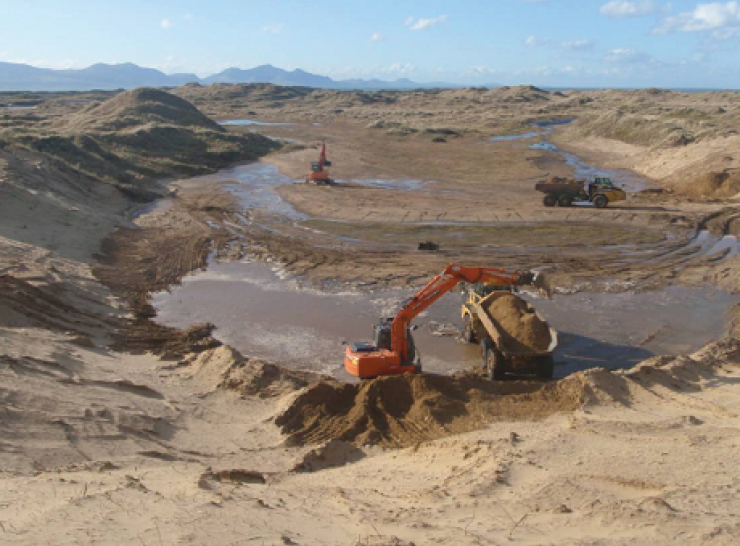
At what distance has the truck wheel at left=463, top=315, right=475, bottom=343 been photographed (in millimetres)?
15117

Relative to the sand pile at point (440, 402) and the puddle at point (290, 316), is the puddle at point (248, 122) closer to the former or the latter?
the puddle at point (290, 316)

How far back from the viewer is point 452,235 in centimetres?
2566

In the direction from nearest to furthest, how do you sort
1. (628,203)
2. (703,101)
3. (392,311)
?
1. (392,311)
2. (628,203)
3. (703,101)

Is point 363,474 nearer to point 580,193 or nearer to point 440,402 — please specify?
point 440,402

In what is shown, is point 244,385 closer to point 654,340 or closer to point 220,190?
point 654,340

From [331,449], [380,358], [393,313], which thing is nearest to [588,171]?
[393,313]

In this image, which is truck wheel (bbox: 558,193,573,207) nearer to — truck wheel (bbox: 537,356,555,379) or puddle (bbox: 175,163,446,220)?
puddle (bbox: 175,163,446,220)

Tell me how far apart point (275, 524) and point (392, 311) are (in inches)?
448

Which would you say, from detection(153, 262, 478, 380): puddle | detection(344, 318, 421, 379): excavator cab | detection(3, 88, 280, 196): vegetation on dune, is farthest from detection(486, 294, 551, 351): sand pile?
detection(3, 88, 280, 196): vegetation on dune

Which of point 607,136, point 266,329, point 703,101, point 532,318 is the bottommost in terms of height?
point 266,329

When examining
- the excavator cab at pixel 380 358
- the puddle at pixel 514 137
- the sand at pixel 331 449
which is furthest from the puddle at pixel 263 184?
the puddle at pixel 514 137

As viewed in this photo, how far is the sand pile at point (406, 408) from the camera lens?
1048 centimetres

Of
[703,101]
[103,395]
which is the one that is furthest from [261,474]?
[703,101]

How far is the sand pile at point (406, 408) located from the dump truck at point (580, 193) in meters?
19.9
